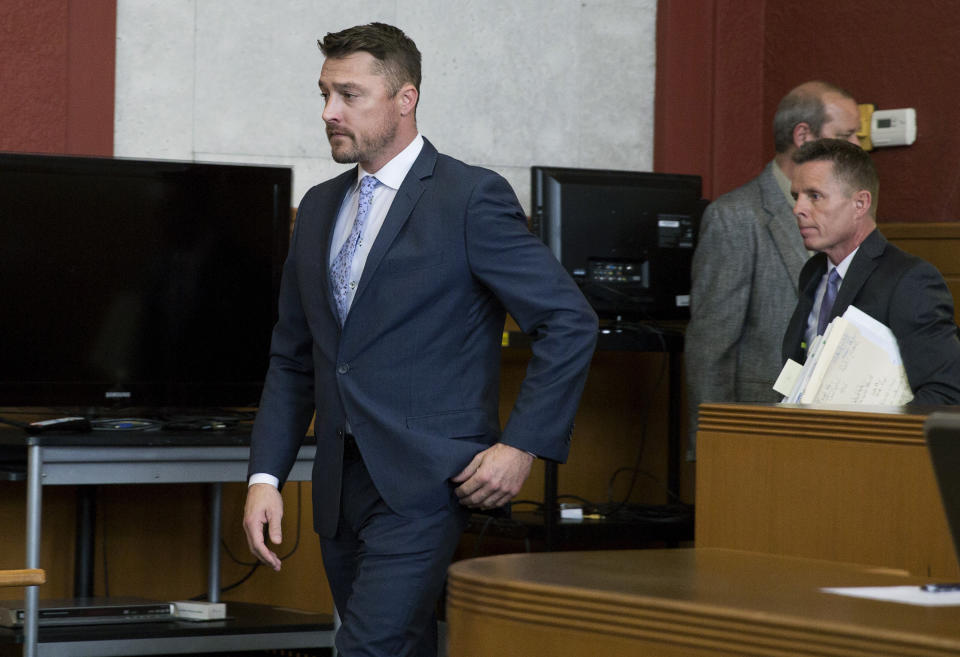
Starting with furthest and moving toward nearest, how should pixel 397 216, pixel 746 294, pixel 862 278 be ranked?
pixel 746 294 → pixel 862 278 → pixel 397 216

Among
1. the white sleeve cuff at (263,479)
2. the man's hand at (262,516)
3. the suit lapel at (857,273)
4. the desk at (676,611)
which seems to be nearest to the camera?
the desk at (676,611)

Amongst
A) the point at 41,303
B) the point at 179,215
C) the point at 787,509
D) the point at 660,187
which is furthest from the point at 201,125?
the point at 787,509

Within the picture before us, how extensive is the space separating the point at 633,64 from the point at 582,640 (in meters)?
4.07

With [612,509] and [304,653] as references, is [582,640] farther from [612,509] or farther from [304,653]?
[612,509]

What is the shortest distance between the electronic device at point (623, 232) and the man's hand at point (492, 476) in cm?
181

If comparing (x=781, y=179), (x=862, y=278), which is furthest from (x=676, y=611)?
(x=781, y=179)

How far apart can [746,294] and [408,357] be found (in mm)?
1688

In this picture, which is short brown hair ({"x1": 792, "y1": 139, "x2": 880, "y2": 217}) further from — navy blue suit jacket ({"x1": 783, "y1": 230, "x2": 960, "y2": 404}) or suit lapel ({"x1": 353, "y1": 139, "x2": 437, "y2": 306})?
suit lapel ({"x1": 353, "y1": 139, "x2": 437, "y2": 306})

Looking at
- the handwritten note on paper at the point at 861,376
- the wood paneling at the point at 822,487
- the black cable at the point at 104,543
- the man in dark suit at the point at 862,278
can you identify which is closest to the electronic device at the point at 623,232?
the man in dark suit at the point at 862,278

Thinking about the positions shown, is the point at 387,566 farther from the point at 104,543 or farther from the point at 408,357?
the point at 104,543

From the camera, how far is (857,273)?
9.51 ft

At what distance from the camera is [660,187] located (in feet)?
14.4

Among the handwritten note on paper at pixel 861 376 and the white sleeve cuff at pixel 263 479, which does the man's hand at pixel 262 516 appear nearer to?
the white sleeve cuff at pixel 263 479

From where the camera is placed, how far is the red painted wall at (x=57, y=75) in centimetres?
406
